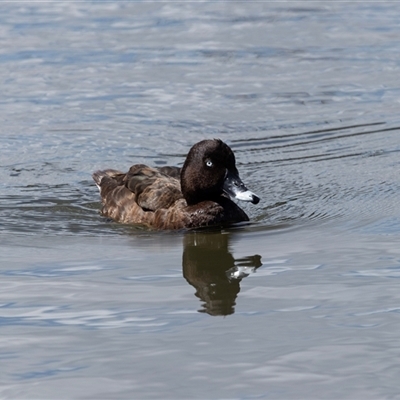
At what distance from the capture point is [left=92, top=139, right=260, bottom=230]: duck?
1053 cm

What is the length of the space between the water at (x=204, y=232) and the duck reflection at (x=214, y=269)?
0.03 metres

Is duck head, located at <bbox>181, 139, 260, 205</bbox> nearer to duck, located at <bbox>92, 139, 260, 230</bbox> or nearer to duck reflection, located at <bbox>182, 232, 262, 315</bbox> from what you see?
duck, located at <bbox>92, 139, 260, 230</bbox>

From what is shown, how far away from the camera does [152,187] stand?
36.4 feet

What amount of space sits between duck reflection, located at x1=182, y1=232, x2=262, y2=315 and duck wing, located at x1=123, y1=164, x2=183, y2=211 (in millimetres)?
673

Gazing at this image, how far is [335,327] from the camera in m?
6.95

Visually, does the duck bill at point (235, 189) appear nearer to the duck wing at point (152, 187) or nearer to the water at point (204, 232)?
the water at point (204, 232)

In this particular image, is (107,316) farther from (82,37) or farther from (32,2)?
(32,2)

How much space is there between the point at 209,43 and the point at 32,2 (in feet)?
16.3

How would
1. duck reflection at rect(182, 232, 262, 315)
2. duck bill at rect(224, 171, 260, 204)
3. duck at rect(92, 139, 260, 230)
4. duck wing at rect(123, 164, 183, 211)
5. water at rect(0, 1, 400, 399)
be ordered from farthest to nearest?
duck wing at rect(123, 164, 183, 211) < duck at rect(92, 139, 260, 230) < duck bill at rect(224, 171, 260, 204) < duck reflection at rect(182, 232, 262, 315) < water at rect(0, 1, 400, 399)

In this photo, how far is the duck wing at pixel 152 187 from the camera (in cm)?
1091

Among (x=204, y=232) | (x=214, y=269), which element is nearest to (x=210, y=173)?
(x=204, y=232)

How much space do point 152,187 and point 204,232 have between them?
3.14 ft

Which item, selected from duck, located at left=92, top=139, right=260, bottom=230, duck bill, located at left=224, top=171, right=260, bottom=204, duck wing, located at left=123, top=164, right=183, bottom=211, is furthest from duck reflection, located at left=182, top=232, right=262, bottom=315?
duck wing, located at left=123, top=164, right=183, bottom=211

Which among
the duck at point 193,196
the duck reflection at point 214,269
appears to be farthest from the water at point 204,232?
the duck at point 193,196
